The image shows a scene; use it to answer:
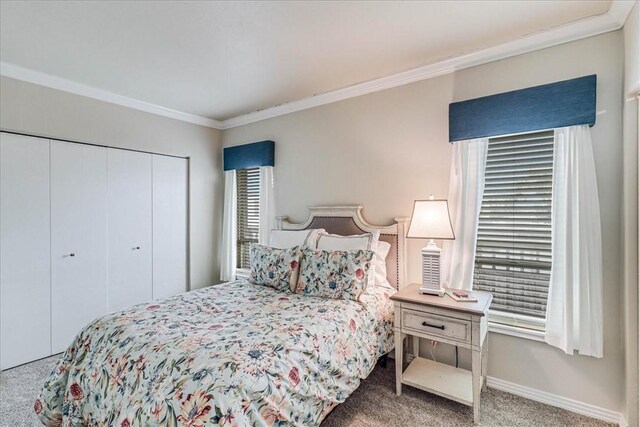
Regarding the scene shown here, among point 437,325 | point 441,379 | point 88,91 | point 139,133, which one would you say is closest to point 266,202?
point 139,133

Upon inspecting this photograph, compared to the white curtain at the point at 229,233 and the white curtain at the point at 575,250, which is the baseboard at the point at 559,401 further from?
the white curtain at the point at 229,233

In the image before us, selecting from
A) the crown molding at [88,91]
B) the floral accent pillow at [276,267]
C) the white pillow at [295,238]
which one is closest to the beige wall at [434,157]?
the white pillow at [295,238]

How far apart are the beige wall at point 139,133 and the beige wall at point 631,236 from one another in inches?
154

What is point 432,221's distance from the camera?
87.0 inches

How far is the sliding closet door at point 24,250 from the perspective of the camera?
8.60 ft

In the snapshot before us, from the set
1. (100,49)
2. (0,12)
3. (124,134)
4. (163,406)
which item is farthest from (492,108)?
(124,134)

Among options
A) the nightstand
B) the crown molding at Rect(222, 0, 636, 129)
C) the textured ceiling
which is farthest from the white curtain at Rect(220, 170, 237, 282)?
the nightstand

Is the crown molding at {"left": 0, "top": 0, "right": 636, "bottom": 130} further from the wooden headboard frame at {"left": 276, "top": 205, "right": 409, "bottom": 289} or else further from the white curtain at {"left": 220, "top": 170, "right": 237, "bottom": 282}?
the wooden headboard frame at {"left": 276, "top": 205, "right": 409, "bottom": 289}

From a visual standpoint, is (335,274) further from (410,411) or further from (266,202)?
(266,202)

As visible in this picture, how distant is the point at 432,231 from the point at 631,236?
1.05 m

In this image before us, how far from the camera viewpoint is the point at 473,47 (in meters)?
2.30

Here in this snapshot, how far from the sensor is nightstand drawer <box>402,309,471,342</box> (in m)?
1.93

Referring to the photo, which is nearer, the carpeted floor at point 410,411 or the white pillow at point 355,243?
the carpeted floor at point 410,411

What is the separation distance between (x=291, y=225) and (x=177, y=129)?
1818 mm
